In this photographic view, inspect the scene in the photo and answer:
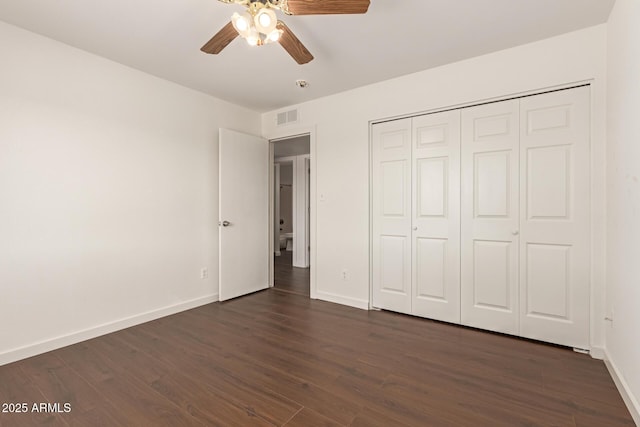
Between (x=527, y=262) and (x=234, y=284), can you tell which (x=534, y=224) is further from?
(x=234, y=284)

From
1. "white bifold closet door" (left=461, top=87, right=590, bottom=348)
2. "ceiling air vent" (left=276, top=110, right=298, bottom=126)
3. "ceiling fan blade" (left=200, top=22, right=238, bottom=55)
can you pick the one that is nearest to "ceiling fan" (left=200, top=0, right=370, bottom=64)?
"ceiling fan blade" (left=200, top=22, right=238, bottom=55)

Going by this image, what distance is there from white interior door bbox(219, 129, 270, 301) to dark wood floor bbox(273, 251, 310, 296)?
35 centimetres

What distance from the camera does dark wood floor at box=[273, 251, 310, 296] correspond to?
13.9ft

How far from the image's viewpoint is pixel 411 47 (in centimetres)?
256

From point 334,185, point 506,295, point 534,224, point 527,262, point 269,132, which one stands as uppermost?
point 269,132

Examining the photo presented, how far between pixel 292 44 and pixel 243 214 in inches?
92.3

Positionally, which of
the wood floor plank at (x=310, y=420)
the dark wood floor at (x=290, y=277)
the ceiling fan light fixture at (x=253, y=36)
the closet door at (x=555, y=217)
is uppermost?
the ceiling fan light fixture at (x=253, y=36)

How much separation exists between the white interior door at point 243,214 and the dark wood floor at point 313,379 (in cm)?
98

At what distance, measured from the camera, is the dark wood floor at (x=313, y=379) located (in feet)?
5.33

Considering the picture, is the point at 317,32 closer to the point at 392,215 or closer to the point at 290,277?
the point at 392,215

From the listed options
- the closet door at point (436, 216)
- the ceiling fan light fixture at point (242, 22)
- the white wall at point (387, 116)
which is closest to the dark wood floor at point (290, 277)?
the white wall at point (387, 116)

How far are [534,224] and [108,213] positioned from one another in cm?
373

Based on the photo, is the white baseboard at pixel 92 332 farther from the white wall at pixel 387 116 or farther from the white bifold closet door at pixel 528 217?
the white bifold closet door at pixel 528 217

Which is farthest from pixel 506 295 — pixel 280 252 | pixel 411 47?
pixel 280 252
